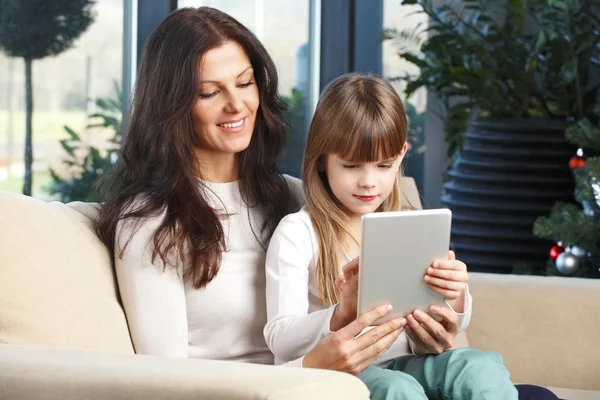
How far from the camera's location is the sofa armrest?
4.01 feet

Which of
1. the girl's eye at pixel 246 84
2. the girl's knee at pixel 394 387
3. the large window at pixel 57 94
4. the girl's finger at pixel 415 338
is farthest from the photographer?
the large window at pixel 57 94

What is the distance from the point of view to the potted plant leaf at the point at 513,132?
156 inches

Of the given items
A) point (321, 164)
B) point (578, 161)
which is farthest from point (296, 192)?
point (578, 161)

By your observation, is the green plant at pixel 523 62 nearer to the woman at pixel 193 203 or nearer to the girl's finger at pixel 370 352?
the woman at pixel 193 203

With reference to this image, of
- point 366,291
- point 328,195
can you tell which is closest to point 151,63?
point 328,195

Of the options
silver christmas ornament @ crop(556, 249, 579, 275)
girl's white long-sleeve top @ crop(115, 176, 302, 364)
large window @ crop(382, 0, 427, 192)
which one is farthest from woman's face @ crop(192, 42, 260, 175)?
large window @ crop(382, 0, 427, 192)

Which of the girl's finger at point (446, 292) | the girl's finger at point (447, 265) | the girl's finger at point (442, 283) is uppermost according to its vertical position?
the girl's finger at point (447, 265)

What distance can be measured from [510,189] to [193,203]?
243cm

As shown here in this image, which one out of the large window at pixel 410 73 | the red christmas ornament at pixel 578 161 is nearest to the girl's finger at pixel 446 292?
the red christmas ornament at pixel 578 161

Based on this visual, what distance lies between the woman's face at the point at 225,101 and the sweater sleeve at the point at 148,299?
0.23 m

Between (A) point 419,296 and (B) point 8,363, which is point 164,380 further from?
(A) point 419,296

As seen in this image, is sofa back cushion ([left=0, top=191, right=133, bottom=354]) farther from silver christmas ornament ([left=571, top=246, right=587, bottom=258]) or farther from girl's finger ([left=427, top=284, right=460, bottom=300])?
silver christmas ornament ([left=571, top=246, right=587, bottom=258])

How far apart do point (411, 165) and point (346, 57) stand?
646mm

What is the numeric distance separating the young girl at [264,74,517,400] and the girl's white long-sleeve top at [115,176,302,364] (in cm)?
8
